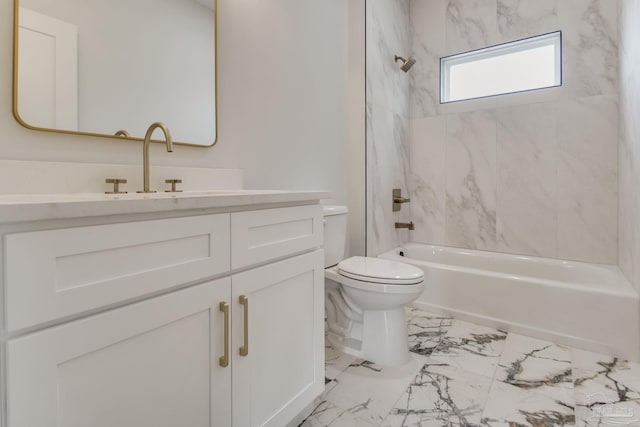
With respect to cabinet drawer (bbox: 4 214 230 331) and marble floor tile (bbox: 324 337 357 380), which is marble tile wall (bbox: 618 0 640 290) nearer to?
marble floor tile (bbox: 324 337 357 380)

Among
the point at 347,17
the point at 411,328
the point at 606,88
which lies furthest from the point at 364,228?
the point at 606,88

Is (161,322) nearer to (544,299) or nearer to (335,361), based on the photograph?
(335,361)

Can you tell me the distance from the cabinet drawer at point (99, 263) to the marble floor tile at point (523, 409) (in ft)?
4.05

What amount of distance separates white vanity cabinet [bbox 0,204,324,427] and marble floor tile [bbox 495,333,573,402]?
1.04 meters

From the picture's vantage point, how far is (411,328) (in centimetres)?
214

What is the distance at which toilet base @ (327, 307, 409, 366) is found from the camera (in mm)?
1700

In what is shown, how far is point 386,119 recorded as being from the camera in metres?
2.70

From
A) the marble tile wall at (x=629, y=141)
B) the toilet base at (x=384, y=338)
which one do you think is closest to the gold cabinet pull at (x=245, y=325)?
the toilet base at (x=384, y=338)

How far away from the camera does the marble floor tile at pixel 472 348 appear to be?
5.51ft

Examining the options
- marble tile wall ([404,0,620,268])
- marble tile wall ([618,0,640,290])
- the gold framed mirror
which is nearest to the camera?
the gold framed mirror

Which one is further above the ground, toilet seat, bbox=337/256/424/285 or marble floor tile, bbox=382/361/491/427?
toilet seat, bbox=337/256/424/285

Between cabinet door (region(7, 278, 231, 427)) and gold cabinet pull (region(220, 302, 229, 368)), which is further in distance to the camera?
gold cabinet pull (region(220, 302, 229, 368))

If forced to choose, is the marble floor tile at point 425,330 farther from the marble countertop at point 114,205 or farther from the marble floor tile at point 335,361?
the marble countertop at point 114,205

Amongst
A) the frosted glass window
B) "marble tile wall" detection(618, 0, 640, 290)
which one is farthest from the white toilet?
the frosted glass window
